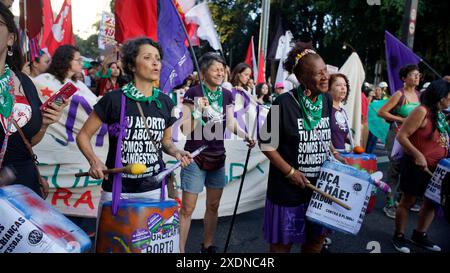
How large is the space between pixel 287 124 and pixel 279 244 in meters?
0.80

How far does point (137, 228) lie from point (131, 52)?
1064 millimetres

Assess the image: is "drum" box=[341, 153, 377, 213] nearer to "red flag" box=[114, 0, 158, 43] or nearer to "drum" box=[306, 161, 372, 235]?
"drum" box=[306, 161, 372, 235]

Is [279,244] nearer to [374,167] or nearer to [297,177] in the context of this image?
[297,177]

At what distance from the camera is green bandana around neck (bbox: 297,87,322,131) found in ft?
8.14

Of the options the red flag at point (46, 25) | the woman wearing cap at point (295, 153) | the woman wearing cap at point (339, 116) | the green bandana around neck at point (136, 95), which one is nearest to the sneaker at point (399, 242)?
the woman wearing cap at point (339, 116)

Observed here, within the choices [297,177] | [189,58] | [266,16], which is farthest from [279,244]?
[266,16]

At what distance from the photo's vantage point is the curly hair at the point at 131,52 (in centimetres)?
229

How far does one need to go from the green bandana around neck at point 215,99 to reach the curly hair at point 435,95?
1918 mm

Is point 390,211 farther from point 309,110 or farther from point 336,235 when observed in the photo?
point 309,110

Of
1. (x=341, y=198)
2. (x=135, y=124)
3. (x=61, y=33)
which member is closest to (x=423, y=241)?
(x=341, y=198)

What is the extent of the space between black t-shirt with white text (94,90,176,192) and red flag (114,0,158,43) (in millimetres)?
1649

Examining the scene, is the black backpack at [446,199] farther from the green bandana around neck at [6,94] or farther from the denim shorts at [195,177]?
the green bandana around neck at [6,94]
